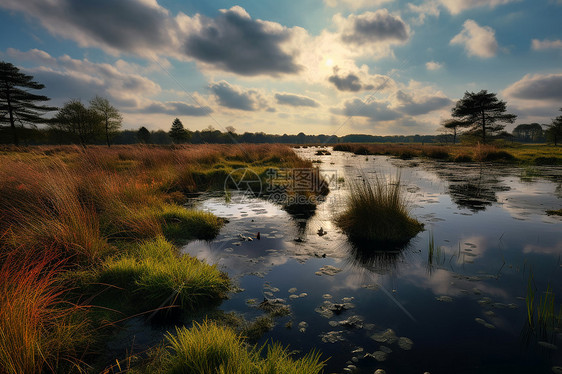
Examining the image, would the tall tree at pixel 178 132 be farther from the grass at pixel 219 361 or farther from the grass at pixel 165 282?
the grass at pixel 219 361

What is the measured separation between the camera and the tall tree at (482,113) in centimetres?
4338

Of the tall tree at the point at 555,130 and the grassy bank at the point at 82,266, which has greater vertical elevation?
the tall tree at the point at 555,130

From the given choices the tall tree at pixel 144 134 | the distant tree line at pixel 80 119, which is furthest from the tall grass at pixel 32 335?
the tall tree at pixel 144 134

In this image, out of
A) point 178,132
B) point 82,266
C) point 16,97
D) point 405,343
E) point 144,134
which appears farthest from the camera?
point 144,134

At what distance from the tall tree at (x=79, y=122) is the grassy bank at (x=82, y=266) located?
52.1m

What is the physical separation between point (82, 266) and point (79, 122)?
58.8 meters

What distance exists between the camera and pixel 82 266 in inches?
176

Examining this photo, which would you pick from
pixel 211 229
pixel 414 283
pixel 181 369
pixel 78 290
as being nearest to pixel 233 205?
pixel 211 229

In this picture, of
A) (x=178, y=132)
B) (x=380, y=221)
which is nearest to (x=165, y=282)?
(x=380, y=221)

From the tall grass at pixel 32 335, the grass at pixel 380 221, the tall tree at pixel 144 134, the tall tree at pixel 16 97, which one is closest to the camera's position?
the tall grass at pixel 32 335

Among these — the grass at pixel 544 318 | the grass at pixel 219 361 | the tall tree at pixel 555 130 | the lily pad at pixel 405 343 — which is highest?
the tall tree at pixel 555 130

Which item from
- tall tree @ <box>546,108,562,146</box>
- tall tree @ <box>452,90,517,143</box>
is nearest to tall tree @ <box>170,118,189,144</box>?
tall tree @ <box>452,90,517,143</box>

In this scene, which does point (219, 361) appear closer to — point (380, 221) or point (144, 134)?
point (380, 221)

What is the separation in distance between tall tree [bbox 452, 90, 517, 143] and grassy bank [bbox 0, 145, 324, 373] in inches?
2107
